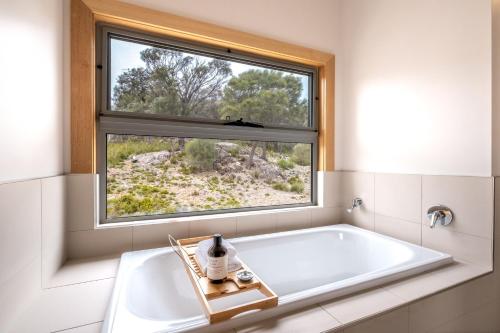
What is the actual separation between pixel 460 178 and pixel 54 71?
2.24 m

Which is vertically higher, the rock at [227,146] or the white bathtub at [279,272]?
the rock at [227,146]

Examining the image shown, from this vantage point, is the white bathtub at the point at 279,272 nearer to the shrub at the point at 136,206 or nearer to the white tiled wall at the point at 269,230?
the white tiled wall at the point at 269,230

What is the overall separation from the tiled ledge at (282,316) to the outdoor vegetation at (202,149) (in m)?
0.48

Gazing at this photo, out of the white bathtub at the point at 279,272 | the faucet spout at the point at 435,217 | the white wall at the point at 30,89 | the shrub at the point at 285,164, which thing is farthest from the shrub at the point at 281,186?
the white wall at the point at 30,89

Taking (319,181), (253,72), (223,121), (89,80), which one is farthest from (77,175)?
(319,181)

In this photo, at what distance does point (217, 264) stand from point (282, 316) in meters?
0.30

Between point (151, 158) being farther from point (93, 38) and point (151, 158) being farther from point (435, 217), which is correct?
point (435, 217)

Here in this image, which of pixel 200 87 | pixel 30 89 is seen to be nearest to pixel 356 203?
pixel 200 87

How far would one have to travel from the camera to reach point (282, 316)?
81 centimetres

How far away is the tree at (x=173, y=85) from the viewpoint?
1500 millimetres

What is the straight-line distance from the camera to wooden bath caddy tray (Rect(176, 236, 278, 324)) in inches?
29.5

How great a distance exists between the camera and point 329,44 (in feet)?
6.65

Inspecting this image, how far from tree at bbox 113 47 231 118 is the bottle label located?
1.05 meters

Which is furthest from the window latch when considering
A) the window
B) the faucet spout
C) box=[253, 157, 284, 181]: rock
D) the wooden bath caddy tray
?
the faucet spout
